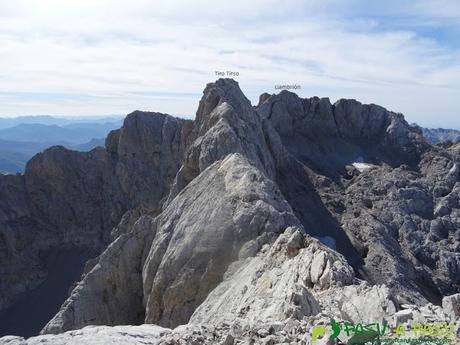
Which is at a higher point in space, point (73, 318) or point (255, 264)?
point (255, 264)

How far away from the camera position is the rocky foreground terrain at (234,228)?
739 inches

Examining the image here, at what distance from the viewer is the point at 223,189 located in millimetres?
35656

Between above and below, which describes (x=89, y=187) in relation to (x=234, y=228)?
below

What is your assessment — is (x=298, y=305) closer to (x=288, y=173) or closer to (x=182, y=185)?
(x=182, y=185)

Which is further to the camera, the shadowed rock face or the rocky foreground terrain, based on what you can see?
the shadowed rock face

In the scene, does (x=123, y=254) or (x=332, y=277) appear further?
(x=123, y=254)

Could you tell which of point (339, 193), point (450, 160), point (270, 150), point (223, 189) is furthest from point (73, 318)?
point (450, 160)

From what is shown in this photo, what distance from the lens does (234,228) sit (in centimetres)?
3139

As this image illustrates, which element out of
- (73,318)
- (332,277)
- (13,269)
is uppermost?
(332,277)

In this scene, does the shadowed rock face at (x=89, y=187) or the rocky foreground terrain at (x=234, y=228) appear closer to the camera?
the rocky foreground terrain at (x=234, y=228)

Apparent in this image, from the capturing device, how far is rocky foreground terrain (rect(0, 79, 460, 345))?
61.6 feet

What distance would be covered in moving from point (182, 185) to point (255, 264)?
23037 millimetres

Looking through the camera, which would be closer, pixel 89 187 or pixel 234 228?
pixel 234 228

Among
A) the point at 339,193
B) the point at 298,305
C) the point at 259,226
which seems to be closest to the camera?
the point at 298,305
